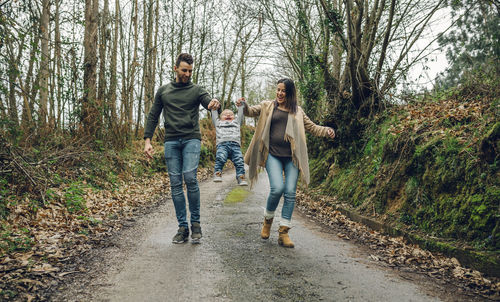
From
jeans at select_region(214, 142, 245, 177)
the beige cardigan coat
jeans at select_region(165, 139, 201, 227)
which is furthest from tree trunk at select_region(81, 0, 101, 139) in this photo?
the beige cardigan coat

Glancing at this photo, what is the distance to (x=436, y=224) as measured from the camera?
16.7 feet

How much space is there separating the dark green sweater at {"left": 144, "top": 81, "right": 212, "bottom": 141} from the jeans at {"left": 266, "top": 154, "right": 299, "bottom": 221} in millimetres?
1144

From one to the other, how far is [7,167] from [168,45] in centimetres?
1479

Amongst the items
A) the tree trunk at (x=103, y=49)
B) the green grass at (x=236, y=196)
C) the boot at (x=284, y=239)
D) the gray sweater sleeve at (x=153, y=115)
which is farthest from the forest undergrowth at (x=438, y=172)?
the tree trunk at (x=103, y=49)

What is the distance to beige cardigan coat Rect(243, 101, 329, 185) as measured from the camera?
5.04 metres

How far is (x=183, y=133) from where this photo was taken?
190 inches

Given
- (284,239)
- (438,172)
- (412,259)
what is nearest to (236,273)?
(284,239)

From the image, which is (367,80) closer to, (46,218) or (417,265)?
(417,265)

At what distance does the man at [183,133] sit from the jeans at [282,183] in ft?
3.46

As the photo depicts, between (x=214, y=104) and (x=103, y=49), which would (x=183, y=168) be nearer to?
(x=214, y=104)

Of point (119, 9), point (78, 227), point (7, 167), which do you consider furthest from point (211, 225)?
point (119, 9)

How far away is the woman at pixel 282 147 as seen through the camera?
197 inches

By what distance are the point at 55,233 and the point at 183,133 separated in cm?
246

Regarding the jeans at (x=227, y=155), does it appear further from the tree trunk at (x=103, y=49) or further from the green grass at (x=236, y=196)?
the tree trunk at (x=103, y=49)
